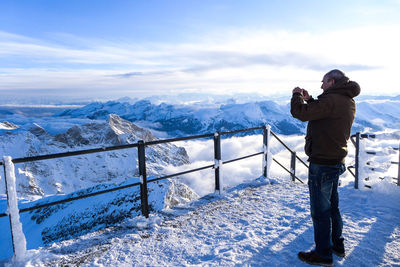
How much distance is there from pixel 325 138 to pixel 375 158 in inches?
210

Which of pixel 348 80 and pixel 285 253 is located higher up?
pixel 348 80

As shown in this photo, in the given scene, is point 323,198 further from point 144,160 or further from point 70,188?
point 70,188

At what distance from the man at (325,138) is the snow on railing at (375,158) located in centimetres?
454

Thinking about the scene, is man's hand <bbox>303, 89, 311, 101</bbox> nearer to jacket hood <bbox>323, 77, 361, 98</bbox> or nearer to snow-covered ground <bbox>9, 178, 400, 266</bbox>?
jacket hood <bbox>323, 77, 361, 98</bbox>

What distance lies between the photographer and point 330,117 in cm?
332

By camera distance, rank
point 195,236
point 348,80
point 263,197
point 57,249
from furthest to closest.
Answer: point 263,197, point 195,236, point 57,249, point 348,80

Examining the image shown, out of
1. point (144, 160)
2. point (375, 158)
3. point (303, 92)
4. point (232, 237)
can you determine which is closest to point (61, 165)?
point (144, 160)

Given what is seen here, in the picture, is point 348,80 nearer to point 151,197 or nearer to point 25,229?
point 151,197

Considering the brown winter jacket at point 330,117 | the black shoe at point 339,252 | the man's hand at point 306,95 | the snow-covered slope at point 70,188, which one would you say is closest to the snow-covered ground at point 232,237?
the black shoe at point 339,252

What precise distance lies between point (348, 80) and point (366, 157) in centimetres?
522

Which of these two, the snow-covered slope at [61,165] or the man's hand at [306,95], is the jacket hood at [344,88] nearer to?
the man's hand at [306,95]

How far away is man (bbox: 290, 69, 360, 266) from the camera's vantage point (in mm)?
3277

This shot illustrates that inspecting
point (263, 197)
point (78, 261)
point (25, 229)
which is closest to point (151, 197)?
point (25, 229)

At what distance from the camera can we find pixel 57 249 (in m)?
4.32
